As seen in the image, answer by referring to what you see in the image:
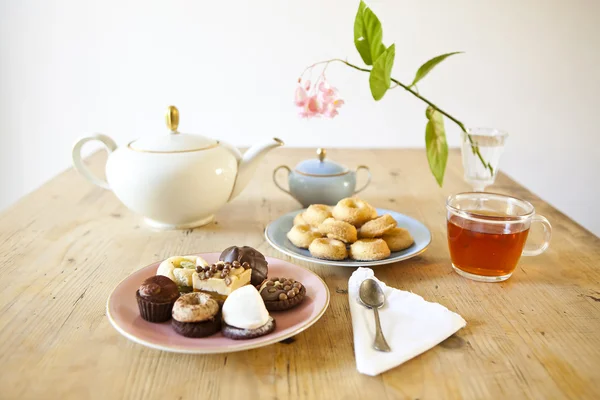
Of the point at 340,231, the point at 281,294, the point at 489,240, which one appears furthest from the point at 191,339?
the point at 489,240

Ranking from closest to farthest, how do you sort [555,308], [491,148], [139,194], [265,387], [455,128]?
[265,387] < [555,308] < [139,194] < [491,148] < [455,128]

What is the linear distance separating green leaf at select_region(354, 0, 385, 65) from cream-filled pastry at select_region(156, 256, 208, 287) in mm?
439

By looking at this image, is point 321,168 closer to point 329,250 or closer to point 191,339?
point 329,250

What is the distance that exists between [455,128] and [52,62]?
1873 millimetres

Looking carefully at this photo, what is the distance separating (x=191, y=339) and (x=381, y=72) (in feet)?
1.60

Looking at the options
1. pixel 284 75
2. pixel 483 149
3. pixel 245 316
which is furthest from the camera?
pixel 284 75

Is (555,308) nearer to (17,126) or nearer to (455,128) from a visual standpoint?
(455,128)

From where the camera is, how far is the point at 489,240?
90cm

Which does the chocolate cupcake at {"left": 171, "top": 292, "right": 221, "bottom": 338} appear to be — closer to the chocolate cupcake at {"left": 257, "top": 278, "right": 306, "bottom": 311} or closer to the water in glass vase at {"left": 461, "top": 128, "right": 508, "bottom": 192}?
the chocolate cupcake at {"left": 257, "top": 278, "right": 306, "bottom": 311}

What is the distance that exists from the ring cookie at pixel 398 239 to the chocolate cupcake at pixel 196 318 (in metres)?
0.38

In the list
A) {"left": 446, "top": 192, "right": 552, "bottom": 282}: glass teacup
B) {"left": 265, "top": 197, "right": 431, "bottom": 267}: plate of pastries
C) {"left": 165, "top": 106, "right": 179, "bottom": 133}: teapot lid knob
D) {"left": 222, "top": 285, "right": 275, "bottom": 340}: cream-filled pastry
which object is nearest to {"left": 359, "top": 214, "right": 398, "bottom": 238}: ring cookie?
{"left": 265, "top": 197, "right": 431, "bottom": 267}: plate of pastries

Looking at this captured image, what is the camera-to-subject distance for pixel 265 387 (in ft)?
2.10

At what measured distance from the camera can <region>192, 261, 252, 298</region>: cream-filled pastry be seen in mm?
768

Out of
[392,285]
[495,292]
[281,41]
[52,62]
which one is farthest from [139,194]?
[52,62]
